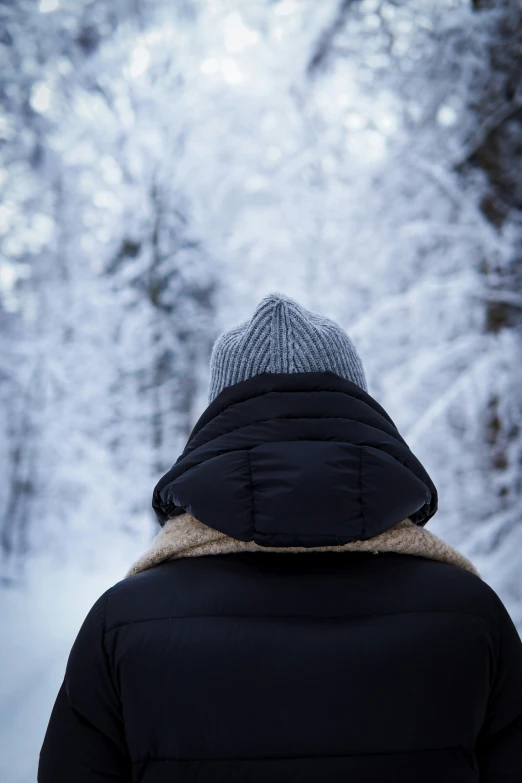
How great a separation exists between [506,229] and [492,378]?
2.11ft

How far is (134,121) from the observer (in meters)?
2.66

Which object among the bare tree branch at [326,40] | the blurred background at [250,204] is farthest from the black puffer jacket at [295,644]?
the bare tree branch at [326,40]

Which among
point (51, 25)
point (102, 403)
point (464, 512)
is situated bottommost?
point (464, 512)

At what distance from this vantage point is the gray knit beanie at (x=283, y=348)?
0.69 m

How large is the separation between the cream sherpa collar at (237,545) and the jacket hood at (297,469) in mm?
37

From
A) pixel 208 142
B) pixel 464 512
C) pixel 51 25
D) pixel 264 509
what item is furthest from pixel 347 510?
pixel 51 25

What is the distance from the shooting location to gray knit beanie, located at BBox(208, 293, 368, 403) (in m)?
0.69

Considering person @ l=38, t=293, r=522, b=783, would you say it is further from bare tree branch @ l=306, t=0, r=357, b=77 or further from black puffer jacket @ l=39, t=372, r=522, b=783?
bare tree branch @ l=306, t=0, r=357, b=77

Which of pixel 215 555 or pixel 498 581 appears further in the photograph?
pixel 498 581

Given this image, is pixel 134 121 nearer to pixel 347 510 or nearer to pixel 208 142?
pixel 208 142

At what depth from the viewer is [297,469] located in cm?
53

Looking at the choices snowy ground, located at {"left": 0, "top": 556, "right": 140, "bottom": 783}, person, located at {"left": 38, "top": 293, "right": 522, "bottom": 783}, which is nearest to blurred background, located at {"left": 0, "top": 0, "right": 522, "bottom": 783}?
snowy ground, located at {"left": 0, "top": 556, "right": 140, "bottom": 783}

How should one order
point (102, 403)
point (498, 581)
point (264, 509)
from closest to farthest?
point (264, 509)
point (498, 581)
point (102, 403)

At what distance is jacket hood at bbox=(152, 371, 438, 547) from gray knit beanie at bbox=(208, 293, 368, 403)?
0.07 meters
